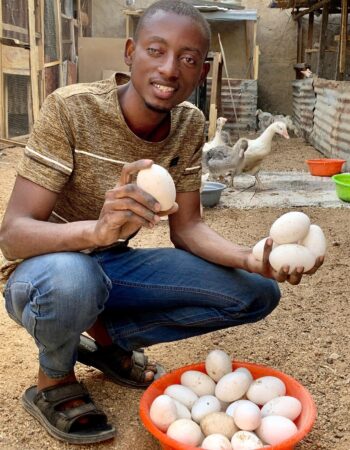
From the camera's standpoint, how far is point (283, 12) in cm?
1240

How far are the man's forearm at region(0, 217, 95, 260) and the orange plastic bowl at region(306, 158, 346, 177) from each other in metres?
5.13

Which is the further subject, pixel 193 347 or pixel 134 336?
pixel 193 347

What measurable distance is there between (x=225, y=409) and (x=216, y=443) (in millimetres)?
257

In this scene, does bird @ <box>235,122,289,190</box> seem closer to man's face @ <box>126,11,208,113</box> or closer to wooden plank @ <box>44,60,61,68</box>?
wooden plank @ <box>44,60,61,68</box>

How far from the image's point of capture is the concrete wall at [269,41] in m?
12.2

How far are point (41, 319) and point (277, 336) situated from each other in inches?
49.6

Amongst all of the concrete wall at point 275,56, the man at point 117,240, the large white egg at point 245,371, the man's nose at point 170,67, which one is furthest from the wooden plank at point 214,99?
the large white egg at point 245,371

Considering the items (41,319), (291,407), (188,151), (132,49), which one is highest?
(132,49)

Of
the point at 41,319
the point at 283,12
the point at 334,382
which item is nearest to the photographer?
the point at 41,319

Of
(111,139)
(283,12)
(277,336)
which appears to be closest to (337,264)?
(277,336)

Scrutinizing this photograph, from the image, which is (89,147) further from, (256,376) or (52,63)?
(52,63)

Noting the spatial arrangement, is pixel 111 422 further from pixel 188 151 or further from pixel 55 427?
pixel 188 151

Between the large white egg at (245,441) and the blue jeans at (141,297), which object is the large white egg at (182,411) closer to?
the large white egg at (245,441)

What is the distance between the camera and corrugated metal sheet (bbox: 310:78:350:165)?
6781 mm
